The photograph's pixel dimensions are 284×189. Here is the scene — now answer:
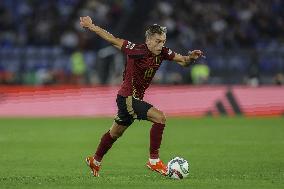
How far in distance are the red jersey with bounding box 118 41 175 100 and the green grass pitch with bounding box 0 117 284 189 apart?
1159 millimetres

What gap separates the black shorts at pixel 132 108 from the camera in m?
Answer: 11.5

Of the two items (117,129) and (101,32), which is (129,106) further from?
(101,32)

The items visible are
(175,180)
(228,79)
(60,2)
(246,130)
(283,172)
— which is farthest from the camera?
(60,2)

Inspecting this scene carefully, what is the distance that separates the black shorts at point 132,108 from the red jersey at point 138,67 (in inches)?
3.1

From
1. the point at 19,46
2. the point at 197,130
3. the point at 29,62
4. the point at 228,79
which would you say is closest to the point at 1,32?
the point at 19,46

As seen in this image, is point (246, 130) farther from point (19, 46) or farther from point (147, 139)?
point (19, 46)

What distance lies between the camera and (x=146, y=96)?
25.5 m

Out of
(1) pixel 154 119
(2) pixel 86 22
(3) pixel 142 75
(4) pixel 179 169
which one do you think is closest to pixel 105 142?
(1) pixel 154 119

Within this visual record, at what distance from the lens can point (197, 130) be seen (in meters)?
21.3

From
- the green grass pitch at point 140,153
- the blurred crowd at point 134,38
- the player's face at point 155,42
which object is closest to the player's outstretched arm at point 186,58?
the player's face at point 155,42

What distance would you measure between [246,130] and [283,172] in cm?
911

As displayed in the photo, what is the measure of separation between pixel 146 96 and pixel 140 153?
32.5ft

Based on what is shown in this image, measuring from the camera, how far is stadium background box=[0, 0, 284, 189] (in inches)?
501

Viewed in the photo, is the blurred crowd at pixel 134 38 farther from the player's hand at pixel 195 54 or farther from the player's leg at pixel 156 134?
the player's leg at pixel 156 134
